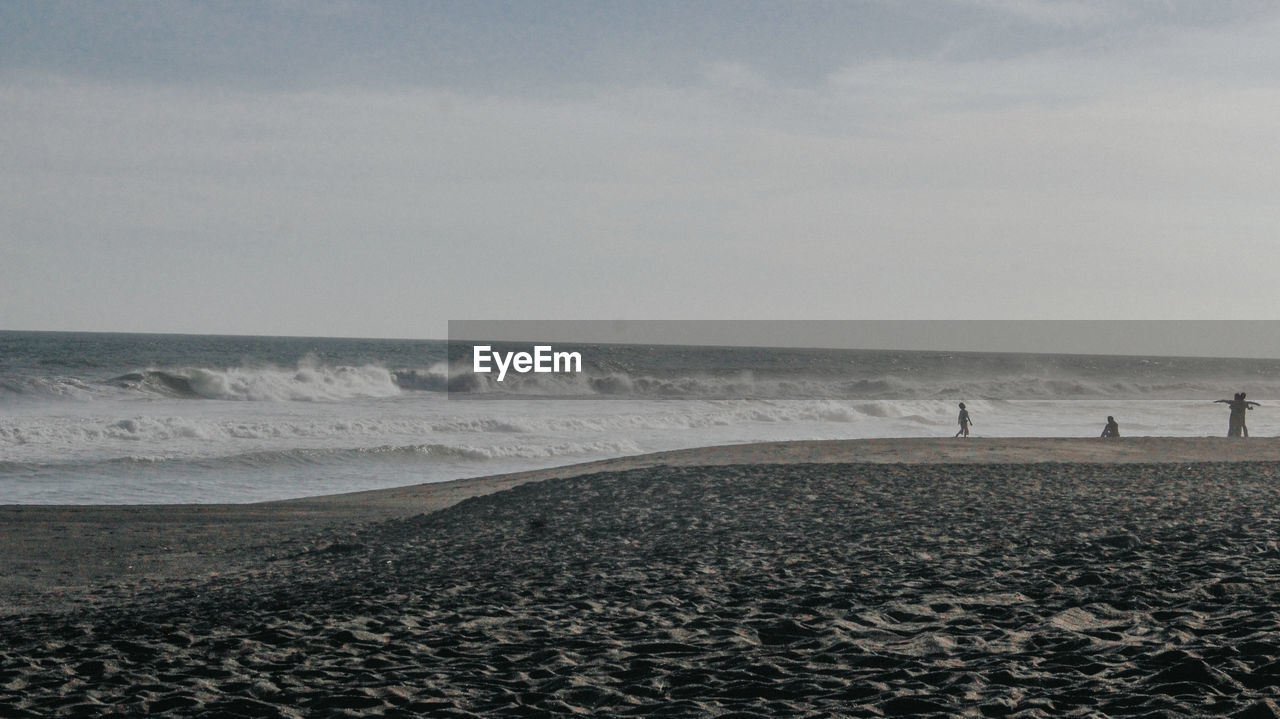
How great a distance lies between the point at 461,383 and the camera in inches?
2042

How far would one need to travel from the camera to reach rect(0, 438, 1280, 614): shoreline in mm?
9375

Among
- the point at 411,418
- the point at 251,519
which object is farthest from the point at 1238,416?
the point at 251,519

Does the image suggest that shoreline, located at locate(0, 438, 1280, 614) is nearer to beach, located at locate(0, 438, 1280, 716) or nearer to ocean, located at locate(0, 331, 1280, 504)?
beach, located at locate(0, 438, 1280, 716)

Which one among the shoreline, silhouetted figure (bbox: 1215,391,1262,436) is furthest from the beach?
silhouetted figure (bbox: 1215,391,1262,436)

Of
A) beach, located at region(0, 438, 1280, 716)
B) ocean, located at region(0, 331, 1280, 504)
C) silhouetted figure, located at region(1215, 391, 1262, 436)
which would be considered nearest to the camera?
beach, located at region(0, 438, 1280, 716)

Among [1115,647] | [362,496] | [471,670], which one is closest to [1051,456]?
[362,496]

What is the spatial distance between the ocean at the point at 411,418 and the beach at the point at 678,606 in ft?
20.3

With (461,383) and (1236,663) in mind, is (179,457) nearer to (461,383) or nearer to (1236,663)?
(1236,663)

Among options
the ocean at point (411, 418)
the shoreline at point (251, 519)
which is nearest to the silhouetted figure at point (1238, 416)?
the shoreline at point (251, 519)

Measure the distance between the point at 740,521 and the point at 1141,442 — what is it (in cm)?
1531

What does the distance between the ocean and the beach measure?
6.18m

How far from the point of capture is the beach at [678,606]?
470 cm

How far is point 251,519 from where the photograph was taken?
13117 mm

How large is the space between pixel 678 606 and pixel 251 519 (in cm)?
849
